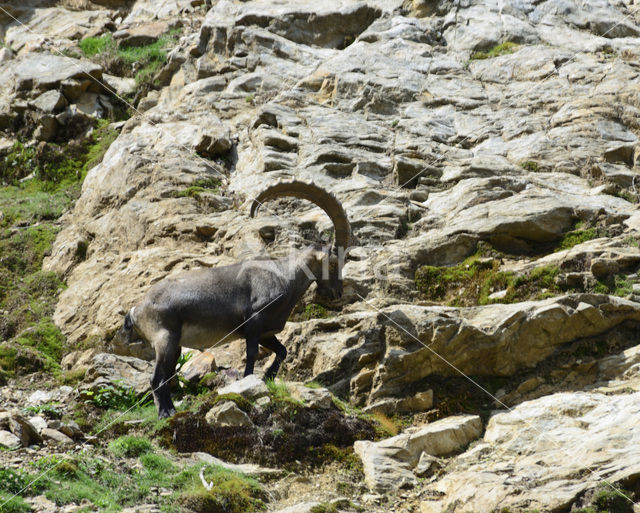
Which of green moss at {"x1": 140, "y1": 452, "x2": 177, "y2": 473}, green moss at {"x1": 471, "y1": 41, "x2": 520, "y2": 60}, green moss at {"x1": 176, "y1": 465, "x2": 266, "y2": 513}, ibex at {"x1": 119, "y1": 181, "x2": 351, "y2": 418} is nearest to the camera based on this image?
green moss at {"x1": 176, "y1": 465, "x2": 266, "y2": 513}

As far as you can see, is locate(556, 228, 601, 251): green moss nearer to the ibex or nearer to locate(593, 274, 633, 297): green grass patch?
locate(593, 274, 633, 297): green grass patch

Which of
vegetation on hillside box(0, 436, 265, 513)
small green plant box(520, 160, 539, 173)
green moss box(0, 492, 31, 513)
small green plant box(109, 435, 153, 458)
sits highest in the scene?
small green plant box(520, 160, 539, 173)

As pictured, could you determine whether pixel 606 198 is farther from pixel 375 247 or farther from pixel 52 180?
pixel 52 180

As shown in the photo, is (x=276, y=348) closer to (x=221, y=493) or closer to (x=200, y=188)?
(x=221, y=493)

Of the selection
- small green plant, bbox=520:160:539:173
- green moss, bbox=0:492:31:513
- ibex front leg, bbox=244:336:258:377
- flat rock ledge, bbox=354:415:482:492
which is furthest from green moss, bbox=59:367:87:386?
small green plant, bbox=520:160:539:173

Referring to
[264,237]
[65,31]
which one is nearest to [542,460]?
[264,237]

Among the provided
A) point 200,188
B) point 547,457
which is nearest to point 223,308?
point 547,457

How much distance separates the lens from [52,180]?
20.6 m

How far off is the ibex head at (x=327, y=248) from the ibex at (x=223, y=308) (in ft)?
0.09

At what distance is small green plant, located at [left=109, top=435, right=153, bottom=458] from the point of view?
8516mm

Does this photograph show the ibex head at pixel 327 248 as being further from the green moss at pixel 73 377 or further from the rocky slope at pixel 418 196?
the green moss at pixel 73 377

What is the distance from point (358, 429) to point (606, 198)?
8253 mm

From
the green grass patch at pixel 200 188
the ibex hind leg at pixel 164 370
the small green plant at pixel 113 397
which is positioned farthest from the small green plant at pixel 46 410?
the green grass patch at pixel 200 188

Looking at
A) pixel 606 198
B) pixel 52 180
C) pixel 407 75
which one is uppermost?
pixel 407 75
